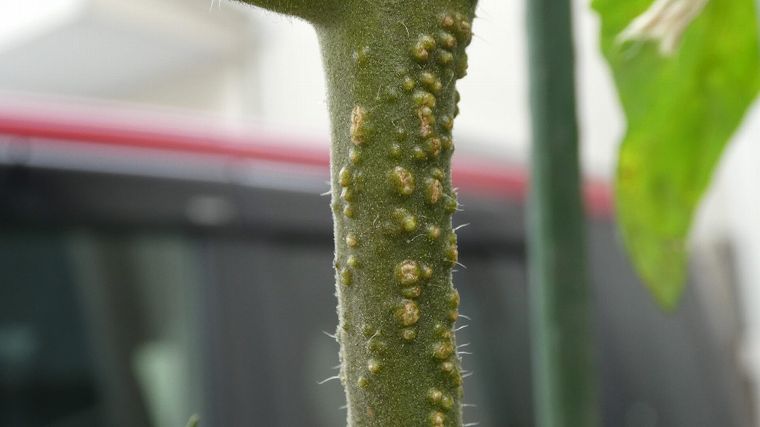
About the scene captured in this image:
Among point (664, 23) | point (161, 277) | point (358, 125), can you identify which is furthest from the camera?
point (161, 277)

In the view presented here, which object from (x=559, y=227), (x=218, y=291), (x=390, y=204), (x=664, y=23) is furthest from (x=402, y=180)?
(x=218, y=291)

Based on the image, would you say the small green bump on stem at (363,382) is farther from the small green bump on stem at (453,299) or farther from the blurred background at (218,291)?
the blurred background at (218,291)

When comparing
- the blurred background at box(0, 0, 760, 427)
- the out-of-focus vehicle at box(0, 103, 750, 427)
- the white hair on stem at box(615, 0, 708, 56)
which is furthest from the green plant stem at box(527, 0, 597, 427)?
the out-of-focus vehicle at box(0, 103, 750, 427)

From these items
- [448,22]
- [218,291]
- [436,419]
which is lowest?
[436,419]

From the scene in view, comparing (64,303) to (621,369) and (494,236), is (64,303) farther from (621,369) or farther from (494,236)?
(621,369)

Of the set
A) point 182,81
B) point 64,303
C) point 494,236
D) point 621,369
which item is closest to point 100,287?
point 64,303

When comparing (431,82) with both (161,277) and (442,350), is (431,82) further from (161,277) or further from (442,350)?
(161,277)
